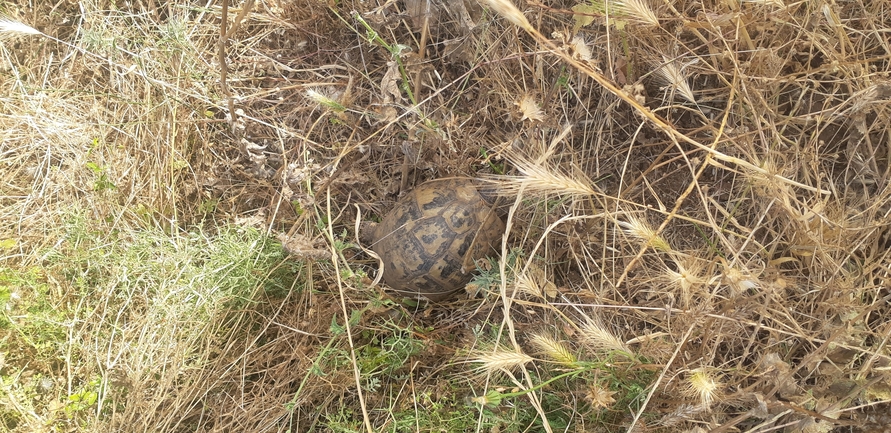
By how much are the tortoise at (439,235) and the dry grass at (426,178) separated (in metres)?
0.11

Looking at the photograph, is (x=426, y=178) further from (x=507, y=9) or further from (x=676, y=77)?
(x=507, y=9)

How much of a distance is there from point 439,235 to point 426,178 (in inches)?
17.4

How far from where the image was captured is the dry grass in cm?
198

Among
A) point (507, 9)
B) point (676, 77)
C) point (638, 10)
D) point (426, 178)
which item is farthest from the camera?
point (426, 178)

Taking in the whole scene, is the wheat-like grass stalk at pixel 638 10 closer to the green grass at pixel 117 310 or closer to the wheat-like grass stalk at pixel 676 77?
the wheat-like grass stalk at pixel 676 77

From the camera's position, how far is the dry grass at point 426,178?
198cm

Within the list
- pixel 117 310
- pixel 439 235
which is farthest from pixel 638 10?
pixel 117 310

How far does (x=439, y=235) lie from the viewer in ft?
7.22

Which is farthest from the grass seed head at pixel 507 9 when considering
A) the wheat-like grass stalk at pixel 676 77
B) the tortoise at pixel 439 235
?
the tortoise at pixel 439 235

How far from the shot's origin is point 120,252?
106 inches

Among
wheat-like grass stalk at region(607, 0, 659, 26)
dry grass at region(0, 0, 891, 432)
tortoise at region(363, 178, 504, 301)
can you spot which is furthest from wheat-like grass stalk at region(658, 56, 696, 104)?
tortoise at region(363, 178, 504, 301)

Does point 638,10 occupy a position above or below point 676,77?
above

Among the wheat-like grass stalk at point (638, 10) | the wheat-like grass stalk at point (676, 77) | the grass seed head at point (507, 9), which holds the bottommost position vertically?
the wheat-like grass stalk at point (676, 77)

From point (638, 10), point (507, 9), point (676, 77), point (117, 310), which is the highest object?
point (507, 9)
